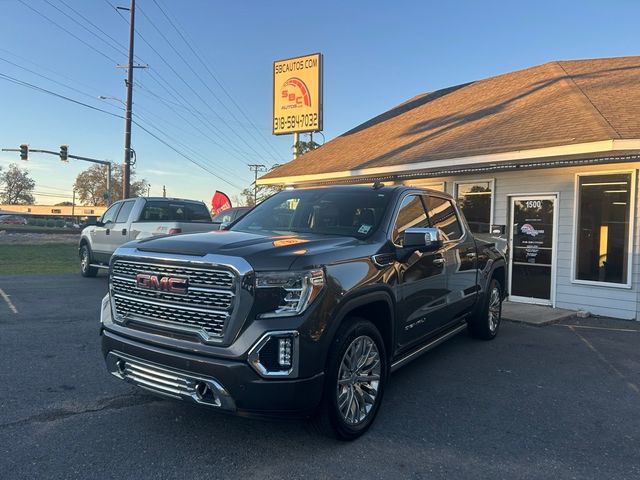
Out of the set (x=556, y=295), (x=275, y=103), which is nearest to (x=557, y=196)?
(x=556, y=295)

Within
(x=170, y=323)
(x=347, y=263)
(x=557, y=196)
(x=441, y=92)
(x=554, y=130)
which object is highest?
(x=441, y=92)

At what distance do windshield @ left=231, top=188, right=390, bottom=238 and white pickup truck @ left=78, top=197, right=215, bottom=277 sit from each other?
497cm

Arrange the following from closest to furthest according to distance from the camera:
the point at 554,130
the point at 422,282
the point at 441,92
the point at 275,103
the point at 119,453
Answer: the point at 119,453
the point at 422,282
the point at 554,130
the point at 441,92
the point at 275,103

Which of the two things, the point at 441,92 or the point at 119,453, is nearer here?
the point at 119,453

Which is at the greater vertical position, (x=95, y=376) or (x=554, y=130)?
(x=554, y=130)

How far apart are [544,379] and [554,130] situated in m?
5.51

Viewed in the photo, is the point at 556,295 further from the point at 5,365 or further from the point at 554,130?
the point at 5,365

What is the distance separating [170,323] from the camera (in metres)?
3.36

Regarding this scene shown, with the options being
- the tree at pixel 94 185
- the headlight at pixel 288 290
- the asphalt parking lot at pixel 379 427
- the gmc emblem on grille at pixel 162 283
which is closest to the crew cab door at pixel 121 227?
the asphalt parking lot at pixel 379 427

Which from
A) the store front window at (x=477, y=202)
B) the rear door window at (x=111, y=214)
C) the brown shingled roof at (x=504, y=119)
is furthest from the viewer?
the rear door window at (x=111, y=214)

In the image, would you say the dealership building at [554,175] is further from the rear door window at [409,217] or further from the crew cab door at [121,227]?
the crew cab door at [121,227]

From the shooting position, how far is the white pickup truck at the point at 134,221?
1043cm

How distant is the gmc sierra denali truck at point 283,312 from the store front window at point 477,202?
20.6 ft

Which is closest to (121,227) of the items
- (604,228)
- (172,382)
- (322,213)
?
(322,213)
